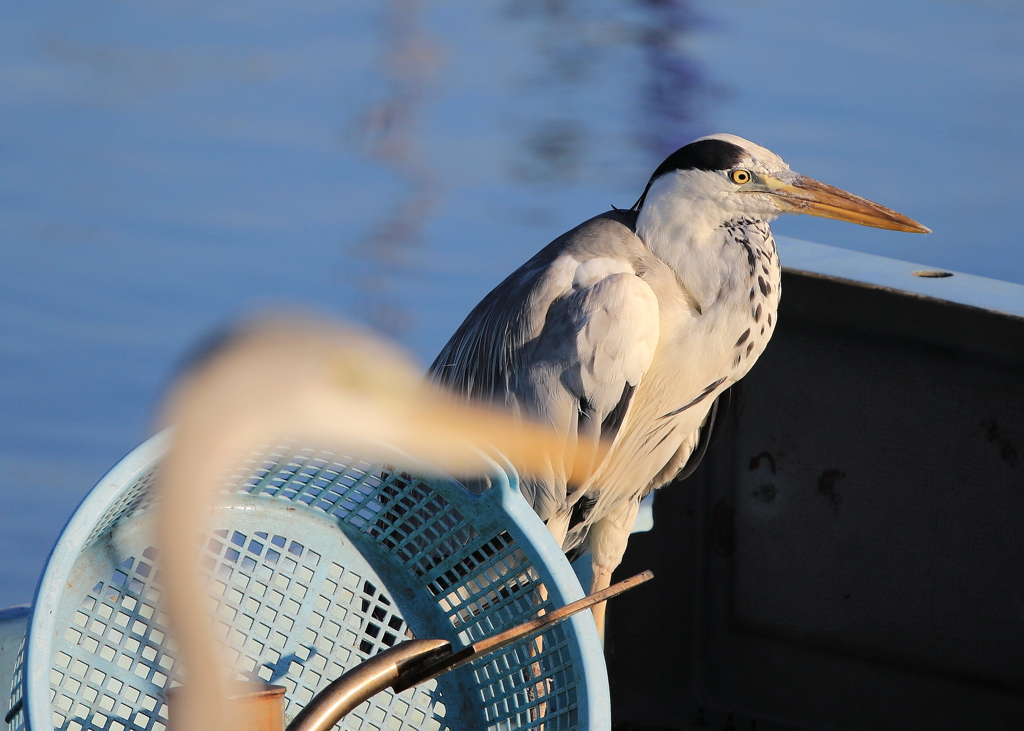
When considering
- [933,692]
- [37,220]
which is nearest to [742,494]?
[933,692]

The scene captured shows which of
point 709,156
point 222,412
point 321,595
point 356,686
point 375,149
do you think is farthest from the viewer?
point 375,149

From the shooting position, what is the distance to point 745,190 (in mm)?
1735

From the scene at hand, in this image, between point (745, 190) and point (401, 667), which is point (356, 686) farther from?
point (745, 190)

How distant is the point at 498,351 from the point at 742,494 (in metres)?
0.52

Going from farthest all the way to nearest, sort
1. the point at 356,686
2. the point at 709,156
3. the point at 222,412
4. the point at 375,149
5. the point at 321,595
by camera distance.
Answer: the point at 375,149 → the point at 709,156 → the point at 321,595 → the point at 356,686 → the point at 222,412

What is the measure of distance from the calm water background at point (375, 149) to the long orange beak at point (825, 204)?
152cm

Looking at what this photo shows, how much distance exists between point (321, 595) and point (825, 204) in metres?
0.96

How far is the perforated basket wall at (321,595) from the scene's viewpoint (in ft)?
3.15

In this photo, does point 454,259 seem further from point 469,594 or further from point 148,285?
point 469,594

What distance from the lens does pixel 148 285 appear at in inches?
142

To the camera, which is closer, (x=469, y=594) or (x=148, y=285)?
(x=469, y=594)

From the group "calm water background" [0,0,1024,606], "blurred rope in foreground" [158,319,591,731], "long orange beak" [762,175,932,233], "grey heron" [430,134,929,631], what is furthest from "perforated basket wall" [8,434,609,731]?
"calm water background" [0,0,1024,606]

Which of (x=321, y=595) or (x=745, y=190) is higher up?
(x=745, y=190)

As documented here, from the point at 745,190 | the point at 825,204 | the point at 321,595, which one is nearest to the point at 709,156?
the point at 745,190
